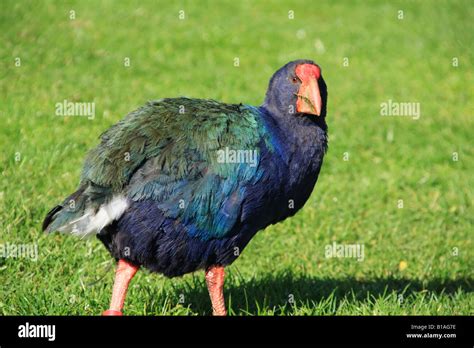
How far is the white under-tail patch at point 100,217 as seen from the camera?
158 inches

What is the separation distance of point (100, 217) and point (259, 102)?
14.5 ft

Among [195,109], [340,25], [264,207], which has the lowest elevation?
[264,207]

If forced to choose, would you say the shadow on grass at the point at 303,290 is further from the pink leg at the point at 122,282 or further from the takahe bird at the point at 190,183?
the pink leg at the point at 122,282

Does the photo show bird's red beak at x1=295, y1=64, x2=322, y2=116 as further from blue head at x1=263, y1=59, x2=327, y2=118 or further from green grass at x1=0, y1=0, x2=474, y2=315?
green grass at x1=0, y1=0, x2=474, y2=315

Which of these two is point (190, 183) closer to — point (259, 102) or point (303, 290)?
point (303, 290)

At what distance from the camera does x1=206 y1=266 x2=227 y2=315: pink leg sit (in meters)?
4.35

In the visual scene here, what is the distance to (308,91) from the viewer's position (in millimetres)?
4355

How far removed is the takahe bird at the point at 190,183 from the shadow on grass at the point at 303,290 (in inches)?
17.8

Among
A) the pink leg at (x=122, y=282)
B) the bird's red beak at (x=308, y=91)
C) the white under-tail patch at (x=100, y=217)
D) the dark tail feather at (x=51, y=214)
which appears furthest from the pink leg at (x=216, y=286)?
the bird's red beak at (x=308, y=91)

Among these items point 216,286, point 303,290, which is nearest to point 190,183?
point 216,286

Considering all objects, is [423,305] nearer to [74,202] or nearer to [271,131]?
[271,131]
